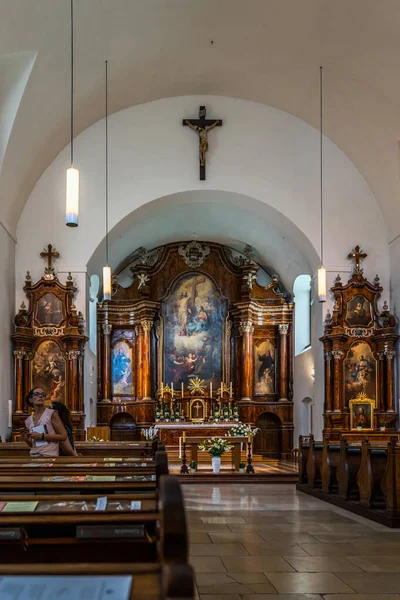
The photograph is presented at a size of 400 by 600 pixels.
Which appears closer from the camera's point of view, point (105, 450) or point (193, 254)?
point (105, 450)

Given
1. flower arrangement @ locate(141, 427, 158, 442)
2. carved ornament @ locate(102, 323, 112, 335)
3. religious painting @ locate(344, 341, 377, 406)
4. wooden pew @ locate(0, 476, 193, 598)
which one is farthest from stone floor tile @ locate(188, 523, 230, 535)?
carved ornament @ locate(102, 323, 112, 335)

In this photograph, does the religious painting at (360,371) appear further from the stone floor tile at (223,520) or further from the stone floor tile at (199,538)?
the stone floor tile at (199,538)

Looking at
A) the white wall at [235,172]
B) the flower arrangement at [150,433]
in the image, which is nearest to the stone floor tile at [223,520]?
the white wall at [235,172]

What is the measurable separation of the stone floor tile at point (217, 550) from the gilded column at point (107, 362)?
617 inches

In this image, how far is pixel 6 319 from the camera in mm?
15891

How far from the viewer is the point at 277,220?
1802cm

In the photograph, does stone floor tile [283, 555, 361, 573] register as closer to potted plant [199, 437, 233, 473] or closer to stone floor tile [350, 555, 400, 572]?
stone floor tile [350, 555, 400, 572]

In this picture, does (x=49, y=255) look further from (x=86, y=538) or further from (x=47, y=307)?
(x=86, y=538)

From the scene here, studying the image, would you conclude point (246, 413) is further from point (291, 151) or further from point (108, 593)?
point (108, 593)

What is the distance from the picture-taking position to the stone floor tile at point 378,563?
5.96 m

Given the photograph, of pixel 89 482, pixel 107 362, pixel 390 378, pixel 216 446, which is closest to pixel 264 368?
pixel 107 362

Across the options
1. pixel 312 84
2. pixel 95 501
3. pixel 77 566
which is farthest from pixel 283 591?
pixel 312 84

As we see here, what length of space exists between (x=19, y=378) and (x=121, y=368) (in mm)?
7070

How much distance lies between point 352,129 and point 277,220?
9.89 ft
